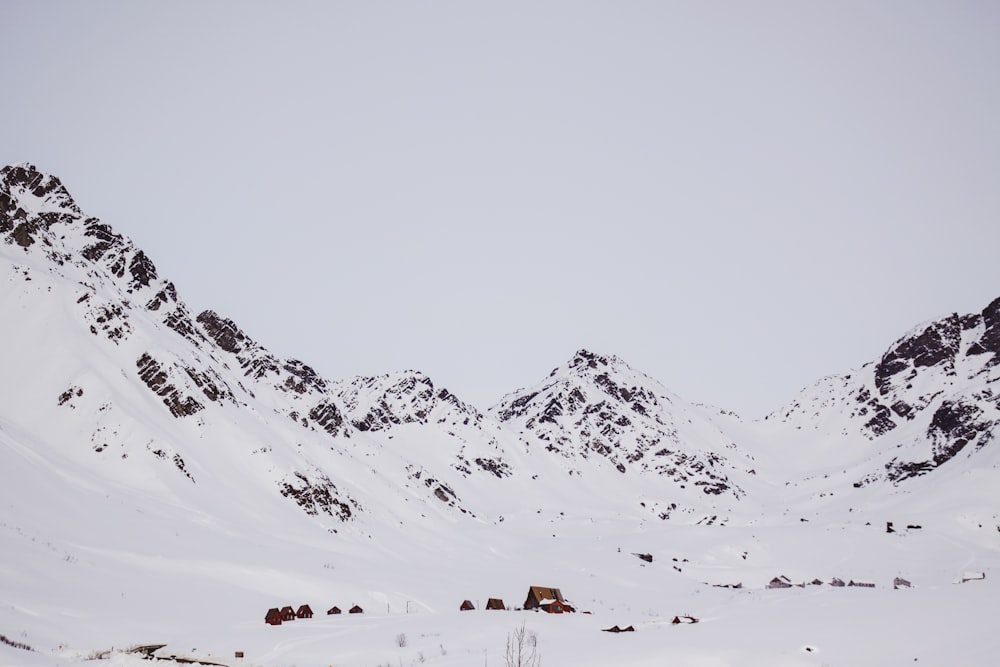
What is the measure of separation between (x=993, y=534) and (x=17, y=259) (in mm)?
132793

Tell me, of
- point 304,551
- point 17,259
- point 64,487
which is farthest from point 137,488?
point 17,259

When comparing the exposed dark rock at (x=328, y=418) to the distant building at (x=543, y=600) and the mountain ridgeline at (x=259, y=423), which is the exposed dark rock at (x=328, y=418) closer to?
the mountain ridgeline at (x=259, y=423)

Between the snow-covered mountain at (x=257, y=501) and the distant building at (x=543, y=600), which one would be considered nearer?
the snow-covered mountain at (x=257, y=501)

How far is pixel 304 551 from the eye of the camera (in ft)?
212

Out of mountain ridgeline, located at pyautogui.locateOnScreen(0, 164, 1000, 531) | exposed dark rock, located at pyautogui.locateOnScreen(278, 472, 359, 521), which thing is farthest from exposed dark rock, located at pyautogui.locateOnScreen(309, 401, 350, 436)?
exposed dark rock, located at pyautogui.locateOnScreen(278, 472, 359, 521)

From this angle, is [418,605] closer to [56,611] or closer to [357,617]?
[357,617]

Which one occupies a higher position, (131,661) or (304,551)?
(304,551)

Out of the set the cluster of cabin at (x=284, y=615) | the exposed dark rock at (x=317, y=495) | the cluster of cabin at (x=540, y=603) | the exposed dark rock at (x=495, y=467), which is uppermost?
the exposed dark rock at (x=495, y=467)

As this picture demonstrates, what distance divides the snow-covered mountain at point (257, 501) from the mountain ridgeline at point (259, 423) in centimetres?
38

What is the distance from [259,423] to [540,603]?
5702 centimetres

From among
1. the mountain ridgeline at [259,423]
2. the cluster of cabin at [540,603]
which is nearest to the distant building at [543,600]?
the cluster of cabin at [540,603]

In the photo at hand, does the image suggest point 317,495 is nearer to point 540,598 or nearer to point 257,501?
point 257,501

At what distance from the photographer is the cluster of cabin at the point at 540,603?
4813cm

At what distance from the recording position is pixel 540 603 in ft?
165
